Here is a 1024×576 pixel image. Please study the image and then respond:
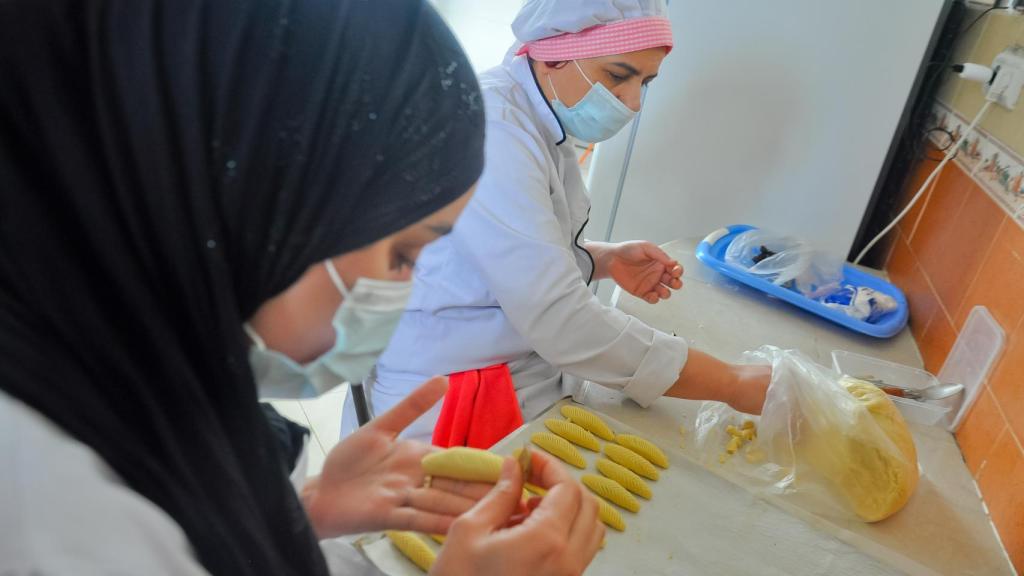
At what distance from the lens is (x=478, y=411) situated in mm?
1000

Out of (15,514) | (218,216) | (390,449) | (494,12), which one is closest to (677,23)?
(390,449)

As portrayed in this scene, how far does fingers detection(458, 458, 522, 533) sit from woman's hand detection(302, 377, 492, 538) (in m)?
0.09

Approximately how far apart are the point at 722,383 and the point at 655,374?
0.36 feet

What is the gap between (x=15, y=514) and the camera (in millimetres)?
352

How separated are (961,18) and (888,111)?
317 mm

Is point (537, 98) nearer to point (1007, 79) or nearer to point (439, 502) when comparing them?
point (439, 502)

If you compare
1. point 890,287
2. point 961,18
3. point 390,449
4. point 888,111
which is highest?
point 961,18

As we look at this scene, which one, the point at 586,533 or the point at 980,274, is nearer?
the point at 586,533

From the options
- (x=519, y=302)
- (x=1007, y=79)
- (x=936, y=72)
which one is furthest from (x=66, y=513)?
(x=936, y=72)

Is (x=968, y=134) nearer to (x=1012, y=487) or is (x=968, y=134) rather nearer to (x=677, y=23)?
(x=677, y=23)

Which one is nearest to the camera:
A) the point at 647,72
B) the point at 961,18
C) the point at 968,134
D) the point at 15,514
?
the point at 15,514

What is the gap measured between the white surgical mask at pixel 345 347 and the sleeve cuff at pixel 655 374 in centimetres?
48

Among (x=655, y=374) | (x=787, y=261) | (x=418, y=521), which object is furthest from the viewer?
(x=787, y=261)

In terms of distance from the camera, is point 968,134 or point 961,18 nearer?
point 968,134
